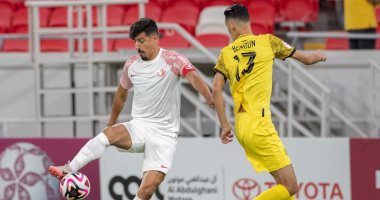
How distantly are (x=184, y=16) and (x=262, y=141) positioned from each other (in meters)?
6.63

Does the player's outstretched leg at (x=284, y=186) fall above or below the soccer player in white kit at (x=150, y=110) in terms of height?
below

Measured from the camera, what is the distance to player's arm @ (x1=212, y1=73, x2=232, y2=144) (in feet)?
31.3

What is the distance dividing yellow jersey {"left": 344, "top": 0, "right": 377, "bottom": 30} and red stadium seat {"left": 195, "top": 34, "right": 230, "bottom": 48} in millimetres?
1639

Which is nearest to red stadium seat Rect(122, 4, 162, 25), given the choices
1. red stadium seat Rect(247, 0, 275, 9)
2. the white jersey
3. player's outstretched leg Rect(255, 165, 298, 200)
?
red stadium seat Rect(247, 0, 275, 9)

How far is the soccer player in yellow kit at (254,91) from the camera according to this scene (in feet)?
31.8

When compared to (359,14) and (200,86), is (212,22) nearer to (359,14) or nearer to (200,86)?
(359,14)

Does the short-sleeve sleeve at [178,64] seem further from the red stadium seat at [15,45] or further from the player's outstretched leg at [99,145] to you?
the red stadium seat at [15,45]

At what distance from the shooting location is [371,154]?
1158 centimetres

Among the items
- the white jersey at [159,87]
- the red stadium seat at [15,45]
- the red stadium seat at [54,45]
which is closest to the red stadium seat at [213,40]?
the red stadium seat at [54,45]

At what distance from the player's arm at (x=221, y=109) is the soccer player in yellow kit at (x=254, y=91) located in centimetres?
1

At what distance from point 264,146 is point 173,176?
2.60 meters

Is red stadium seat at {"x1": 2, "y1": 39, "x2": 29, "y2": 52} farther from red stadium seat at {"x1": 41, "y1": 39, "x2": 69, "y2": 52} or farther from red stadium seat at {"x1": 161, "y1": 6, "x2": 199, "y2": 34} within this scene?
red stadium seat at {"x1": 161, "y1": 6, "x2": 199, "y2": 34}

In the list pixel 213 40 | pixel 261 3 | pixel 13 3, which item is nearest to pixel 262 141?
pixel 213 40

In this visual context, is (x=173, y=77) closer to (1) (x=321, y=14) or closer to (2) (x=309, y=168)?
(2) (x=309, y=168)
